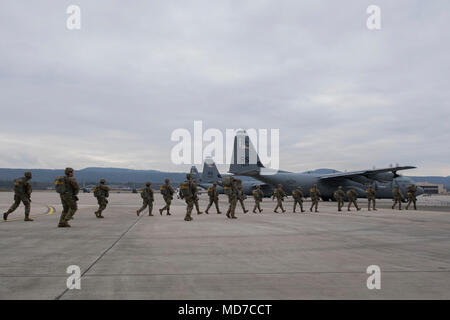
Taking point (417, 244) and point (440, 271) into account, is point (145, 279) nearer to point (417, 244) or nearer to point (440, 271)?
point (440, 271)

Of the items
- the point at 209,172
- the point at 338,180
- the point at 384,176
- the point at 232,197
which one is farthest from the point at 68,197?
the point at 209,172

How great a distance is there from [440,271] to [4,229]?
38.9ft

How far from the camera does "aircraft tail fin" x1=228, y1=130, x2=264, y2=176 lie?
131 feet

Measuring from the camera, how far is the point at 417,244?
28.8 ft

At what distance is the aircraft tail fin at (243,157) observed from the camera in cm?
4000

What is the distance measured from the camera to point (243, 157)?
1601 inches

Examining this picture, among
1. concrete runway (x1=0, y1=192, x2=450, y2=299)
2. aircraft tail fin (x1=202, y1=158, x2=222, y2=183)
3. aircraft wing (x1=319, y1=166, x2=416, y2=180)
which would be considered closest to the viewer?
concrete runway (x1=0, y1=192, x2=450, y2=299)

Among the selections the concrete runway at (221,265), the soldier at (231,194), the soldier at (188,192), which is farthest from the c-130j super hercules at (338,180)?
the concrete runway at (221,265)

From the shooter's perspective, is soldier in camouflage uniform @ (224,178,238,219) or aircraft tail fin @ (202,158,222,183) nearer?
soldier in camouflage uniform @ (224,178,238,219)

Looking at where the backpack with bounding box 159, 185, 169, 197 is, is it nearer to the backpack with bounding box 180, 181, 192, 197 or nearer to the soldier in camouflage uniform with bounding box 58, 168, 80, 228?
the backpack with bounding box 180, 181, 192, 197

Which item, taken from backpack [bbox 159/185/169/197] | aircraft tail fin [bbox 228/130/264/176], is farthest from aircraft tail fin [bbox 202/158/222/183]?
backpack [bbox 159/185/169/197]
